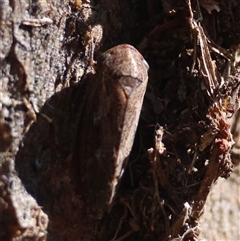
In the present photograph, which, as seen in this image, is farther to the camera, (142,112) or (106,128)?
(142,112)

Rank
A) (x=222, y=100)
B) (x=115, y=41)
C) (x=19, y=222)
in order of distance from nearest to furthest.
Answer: (x=19, y=222)
(x=222, y=100)
(x=115, y=41)

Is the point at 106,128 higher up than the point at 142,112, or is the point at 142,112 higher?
the point at 142,112

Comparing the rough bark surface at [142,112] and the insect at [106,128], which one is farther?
the insect at [106,128]

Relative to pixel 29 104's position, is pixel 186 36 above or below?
above

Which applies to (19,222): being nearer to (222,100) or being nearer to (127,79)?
(127,79)

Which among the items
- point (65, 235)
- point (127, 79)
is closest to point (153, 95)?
point (127, 79)
